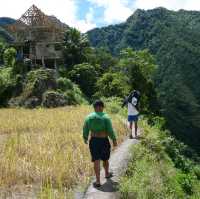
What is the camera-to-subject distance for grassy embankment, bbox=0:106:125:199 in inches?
448

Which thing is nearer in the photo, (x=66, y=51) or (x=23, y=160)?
(x=23, y=160)

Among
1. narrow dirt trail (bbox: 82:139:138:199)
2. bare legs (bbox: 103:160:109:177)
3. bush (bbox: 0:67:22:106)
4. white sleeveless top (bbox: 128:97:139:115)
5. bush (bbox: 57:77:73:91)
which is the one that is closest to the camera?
narrow dirt trail (bbox: 82:139:138:199)

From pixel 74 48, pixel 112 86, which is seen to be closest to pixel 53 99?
pixel 112 86

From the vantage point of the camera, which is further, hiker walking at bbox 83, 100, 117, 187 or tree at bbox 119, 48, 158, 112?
tree at bbox 119, 48, 158, 112

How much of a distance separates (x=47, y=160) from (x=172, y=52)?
109104mm

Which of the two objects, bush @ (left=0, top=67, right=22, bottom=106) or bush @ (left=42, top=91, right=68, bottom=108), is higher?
bush @ (left=0, top=67, right=22, bottom=106)

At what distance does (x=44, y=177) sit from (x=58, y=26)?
38647mm

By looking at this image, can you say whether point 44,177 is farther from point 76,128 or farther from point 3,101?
point 3,101

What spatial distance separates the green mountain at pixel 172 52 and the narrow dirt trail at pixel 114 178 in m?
53.4

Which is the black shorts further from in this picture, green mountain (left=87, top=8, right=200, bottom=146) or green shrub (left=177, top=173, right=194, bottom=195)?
green mountain (left=87, top=8, right=200, bottom=146)

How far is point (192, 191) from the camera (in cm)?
1681

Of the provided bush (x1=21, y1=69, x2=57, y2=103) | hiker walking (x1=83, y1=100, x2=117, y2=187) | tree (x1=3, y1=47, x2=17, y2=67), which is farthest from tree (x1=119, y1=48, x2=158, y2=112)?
hiker walking (x1=83, y1=100, x2=117, y2=187)

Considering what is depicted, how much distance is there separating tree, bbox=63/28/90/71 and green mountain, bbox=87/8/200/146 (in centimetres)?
1868

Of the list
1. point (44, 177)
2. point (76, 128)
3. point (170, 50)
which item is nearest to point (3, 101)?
point (76, 128)
